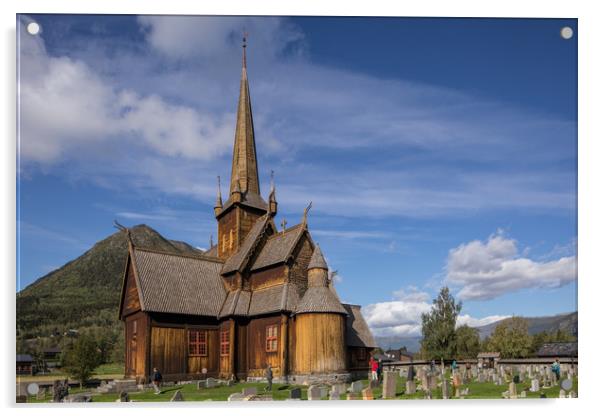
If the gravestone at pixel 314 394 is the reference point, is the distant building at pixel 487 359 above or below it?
below

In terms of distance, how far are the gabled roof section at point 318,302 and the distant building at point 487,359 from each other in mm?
8411

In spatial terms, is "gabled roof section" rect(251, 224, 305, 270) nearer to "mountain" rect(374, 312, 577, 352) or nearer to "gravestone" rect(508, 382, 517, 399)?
"mountain" rect(374, 312, 577, 352)

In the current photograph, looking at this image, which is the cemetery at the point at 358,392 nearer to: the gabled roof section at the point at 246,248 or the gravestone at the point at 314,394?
the gravestone at the point at 314,394

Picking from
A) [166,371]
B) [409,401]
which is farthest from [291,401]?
[166,371]

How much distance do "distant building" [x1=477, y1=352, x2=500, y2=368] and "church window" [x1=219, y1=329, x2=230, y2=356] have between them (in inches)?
472

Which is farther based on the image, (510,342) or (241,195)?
(510,342)

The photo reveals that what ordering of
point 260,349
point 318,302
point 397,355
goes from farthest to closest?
point 397,355 → point 260,349 → point 318,302

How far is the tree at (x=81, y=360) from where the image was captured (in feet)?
66.6

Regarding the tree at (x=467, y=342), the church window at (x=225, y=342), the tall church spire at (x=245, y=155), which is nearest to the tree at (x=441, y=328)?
the tree at (x=467, y=342)

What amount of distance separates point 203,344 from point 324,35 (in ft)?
48.6

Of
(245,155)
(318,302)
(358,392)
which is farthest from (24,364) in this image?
(245,155)

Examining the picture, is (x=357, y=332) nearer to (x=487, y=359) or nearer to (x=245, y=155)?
(x=487, y=359)

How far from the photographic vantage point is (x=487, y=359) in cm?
2969

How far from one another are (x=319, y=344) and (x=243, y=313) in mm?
4092
